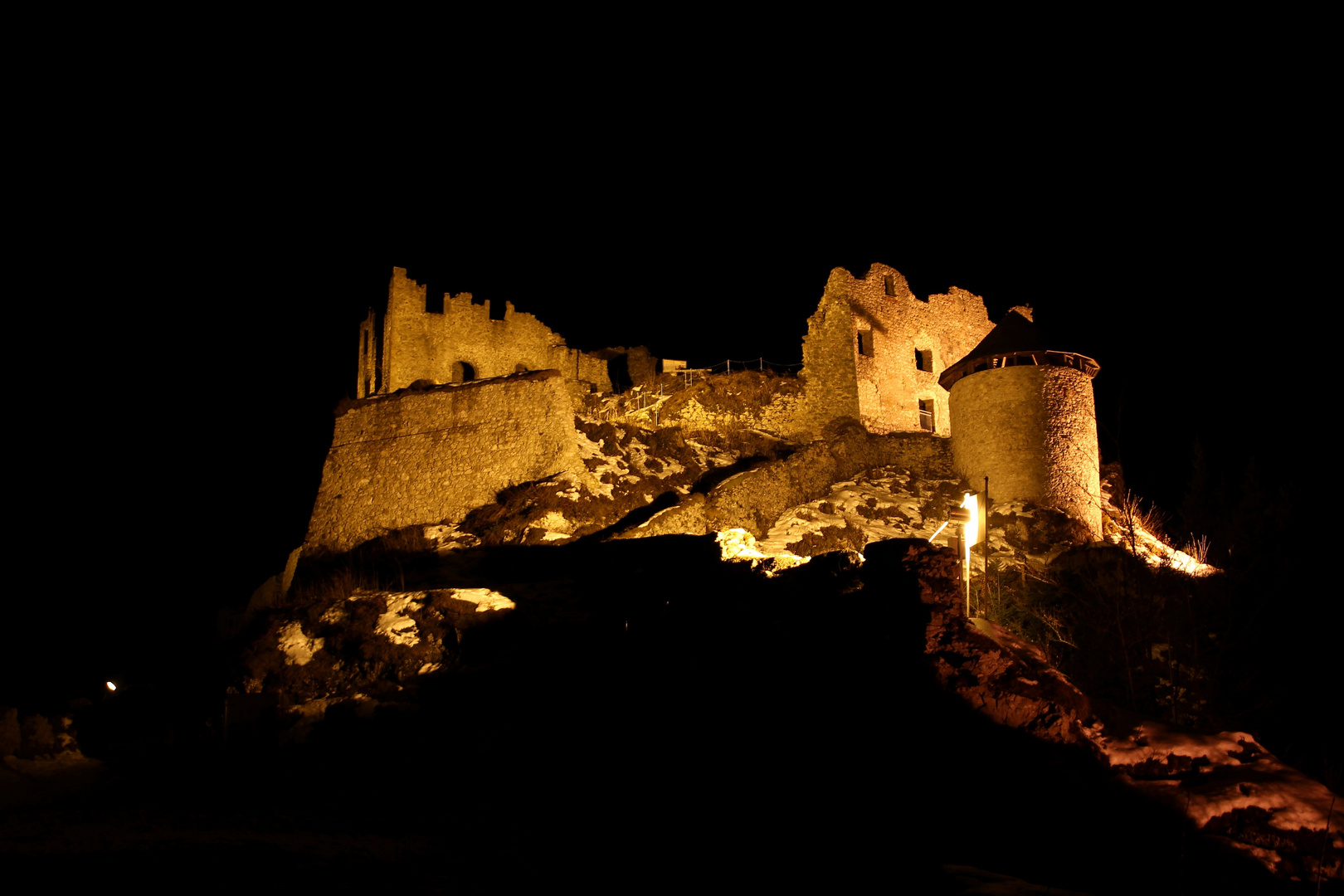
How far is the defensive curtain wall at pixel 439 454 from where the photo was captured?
787 inches

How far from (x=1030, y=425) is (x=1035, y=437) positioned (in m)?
0.38

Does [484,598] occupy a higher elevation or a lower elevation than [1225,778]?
higher

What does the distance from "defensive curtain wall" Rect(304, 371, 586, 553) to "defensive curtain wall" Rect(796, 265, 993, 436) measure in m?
11.2

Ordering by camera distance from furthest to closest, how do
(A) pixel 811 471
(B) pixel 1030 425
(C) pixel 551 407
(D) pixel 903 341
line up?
(D) pixel 903 341 < (A) pixel 811 471 < (B) pixel 1030 425 < (C) pixel 551 407

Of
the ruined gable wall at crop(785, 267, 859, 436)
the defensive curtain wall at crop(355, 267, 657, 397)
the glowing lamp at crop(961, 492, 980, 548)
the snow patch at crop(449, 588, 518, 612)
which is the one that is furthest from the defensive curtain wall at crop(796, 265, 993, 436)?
the snow patch at crop(449, 588, 518, 612)

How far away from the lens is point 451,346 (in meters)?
30.2

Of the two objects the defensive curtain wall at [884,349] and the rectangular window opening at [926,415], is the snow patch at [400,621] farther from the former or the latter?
the rectangular window opening at [926,415]

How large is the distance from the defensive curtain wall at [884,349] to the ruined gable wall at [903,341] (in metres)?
0.04

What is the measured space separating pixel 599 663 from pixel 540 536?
7.47m

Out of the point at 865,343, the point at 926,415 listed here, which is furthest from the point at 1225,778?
the point at 926,415

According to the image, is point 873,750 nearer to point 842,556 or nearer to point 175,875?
point 842,556

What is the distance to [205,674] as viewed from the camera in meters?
12.9

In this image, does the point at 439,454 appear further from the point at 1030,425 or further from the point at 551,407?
the point at 1030,425

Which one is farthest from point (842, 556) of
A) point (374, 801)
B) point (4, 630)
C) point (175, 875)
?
point (4, 630)
